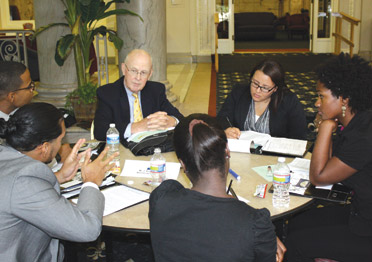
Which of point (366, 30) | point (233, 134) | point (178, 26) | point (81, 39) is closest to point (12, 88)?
point (233, 134)

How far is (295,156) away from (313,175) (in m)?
0.49

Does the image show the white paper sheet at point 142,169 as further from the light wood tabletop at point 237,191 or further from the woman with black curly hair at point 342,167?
the woman with black curly hair at point 342,167

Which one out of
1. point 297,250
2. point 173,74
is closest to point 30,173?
A: point 297,250

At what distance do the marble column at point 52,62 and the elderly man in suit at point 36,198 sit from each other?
3.72 metres

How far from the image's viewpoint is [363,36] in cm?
1183

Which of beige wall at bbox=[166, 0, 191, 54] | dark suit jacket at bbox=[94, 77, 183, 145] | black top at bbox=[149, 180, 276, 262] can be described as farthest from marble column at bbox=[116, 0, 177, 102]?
beige wall at bbox=[166, 0, 191, 54]

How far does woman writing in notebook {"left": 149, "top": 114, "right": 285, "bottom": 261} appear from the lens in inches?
55.4

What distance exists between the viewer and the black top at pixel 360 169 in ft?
7.12

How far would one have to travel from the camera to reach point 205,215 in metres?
1.44

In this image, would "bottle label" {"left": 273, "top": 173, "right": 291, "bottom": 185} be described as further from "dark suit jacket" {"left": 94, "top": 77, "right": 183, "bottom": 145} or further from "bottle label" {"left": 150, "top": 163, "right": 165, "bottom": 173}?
"dark suit jacket" {"left": 94, "top": 77, "right": 183, "bottom": 145}

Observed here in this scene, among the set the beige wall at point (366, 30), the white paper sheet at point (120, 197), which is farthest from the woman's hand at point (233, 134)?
the beige wall at point (366, 30)

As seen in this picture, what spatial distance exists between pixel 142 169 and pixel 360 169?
1.20 metres

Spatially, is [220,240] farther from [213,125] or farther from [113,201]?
[113,201]

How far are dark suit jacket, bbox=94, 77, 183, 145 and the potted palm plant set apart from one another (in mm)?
1655
